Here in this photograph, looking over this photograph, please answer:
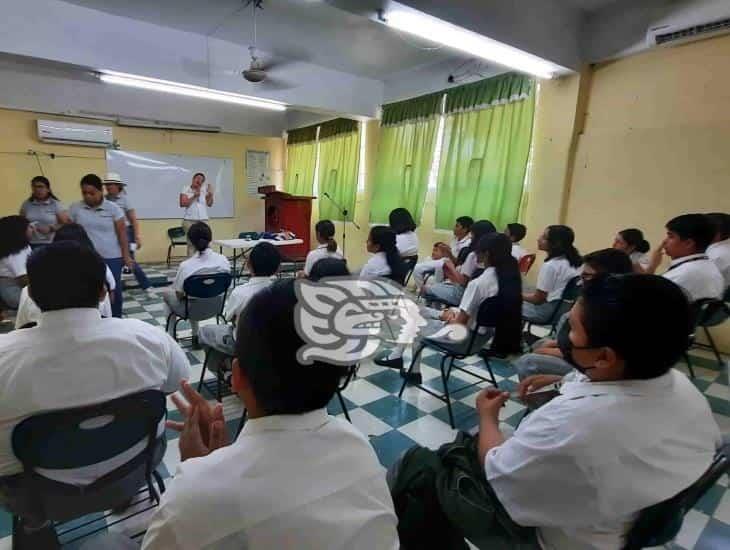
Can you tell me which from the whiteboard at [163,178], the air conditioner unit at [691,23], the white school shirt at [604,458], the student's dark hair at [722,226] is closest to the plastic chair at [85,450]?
the white school shirt at [604,458]

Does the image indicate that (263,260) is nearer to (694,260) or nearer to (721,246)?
(694,260)

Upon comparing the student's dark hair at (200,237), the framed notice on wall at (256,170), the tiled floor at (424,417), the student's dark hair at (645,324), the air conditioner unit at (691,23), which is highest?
the air conditioner unit at (691,23)

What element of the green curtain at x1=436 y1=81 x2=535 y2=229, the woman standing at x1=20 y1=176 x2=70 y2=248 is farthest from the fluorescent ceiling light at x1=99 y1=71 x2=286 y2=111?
the green curtain at x1=436 y1=81 x2=535 y2=229

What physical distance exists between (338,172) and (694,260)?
5.18m

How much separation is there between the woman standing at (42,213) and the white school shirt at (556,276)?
4535 millimetres

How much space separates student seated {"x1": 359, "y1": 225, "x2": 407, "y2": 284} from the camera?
3133mm

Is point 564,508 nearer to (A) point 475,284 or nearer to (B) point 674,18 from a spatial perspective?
(A) point 475,284

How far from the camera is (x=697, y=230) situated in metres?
2.48

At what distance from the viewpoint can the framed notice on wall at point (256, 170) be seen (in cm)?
773

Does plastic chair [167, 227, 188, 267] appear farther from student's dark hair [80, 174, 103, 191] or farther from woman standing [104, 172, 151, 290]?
student's dark hair [80, 174, 103, 191]

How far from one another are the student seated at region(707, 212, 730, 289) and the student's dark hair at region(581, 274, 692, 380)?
8.35ft

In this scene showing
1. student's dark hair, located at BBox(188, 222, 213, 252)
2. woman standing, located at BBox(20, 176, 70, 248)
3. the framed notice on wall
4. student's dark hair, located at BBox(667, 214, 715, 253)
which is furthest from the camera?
the framed notice on wall

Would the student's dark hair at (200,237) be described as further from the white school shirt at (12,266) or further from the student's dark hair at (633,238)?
the student's dark hair at (633,238)

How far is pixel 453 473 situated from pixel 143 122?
23.4 ft
